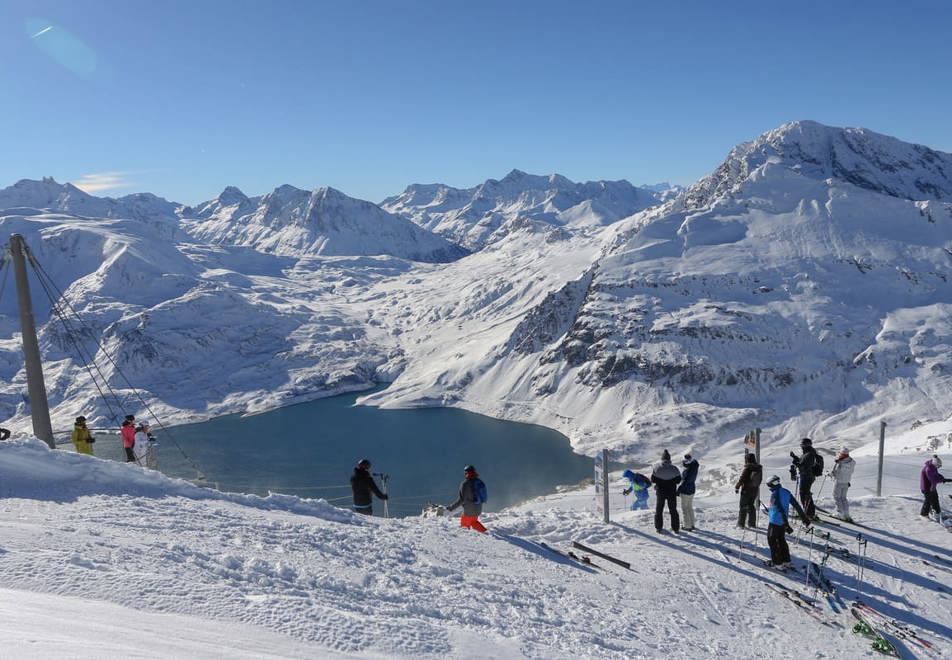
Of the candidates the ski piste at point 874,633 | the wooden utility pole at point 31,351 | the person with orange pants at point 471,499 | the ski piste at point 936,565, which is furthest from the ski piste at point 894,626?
the wooden utility pole at point 31,351

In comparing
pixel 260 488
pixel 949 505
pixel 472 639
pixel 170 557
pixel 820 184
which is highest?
pixel 820 184

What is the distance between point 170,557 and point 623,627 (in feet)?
24.2

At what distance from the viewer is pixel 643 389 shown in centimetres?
9431

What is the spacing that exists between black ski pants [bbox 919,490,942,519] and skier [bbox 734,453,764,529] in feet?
17.3

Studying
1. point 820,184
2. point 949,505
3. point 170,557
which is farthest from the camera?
point 820,184

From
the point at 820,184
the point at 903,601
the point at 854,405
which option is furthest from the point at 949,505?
the point at 820,184

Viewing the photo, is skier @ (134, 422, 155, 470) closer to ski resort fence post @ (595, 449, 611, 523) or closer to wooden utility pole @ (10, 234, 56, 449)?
wooden utility pole @ (10, 234, 56, 449)

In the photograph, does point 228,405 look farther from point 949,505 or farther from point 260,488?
point 949,505

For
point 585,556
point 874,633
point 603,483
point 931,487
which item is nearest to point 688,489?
point 603,483

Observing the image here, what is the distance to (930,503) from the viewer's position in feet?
57.4

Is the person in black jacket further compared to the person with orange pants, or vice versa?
the person in black jacket

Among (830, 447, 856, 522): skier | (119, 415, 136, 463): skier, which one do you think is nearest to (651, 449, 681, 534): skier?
(830, 447, 856, 522): skier

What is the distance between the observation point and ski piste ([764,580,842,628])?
1177 centimetres

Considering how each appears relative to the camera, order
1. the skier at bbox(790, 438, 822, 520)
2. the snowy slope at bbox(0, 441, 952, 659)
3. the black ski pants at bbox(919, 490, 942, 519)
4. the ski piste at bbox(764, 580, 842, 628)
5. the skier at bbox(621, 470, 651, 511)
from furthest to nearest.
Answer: the skier at bbox(621, 470, 651, 511) → the black ski pants at bbox(919, 490, 942, 519) → the skier at bbox(790, 438, 822, 520) → the ski piste at bbox(764, 580, 842, 628) → the snowy slope at bbox(0, 441, 952, 659)
